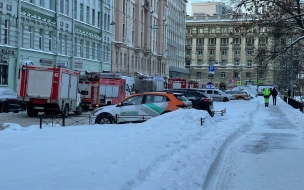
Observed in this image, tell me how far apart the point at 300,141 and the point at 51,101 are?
1407cm

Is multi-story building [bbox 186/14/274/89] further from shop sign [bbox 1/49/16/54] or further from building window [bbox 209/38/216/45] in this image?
shop sign [bbox 1/49/16/54]

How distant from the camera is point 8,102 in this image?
2755 cm

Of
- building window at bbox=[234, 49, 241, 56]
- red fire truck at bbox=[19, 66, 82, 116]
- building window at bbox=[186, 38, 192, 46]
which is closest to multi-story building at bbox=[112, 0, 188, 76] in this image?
building window at bbox=[234, 49, 241, 56]

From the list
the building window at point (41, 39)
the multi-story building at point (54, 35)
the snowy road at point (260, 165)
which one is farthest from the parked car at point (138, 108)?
the building window at point (41, 39)

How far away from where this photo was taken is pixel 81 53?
49281 millimetres

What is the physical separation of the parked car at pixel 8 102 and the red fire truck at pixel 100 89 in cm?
469

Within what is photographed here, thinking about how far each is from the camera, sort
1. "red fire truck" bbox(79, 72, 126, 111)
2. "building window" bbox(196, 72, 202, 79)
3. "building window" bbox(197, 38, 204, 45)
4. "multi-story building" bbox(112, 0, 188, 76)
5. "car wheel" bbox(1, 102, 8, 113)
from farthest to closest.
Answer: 1. "building window" bbox(196, 72, 202, 79)
2. "building window" bbox(197, 38, 204, 45)
3. "multi-story building" bbox(112, 0, 188, 76)
4. "red fire truck" bbox(79, 72, 126, 111)
5. "car wheel" bbox(1, 102, 8, 113)

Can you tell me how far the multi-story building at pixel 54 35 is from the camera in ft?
117

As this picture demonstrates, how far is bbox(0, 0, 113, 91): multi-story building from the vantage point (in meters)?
35.6

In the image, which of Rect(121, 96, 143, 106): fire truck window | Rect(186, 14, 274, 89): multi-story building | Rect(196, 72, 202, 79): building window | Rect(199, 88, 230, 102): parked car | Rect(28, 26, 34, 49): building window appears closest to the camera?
Rect(121, 96, 143, 106): fire truck window

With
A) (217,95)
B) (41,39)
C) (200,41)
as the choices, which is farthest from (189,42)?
(41,39)

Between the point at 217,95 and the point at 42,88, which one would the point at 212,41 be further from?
the point at 42,88

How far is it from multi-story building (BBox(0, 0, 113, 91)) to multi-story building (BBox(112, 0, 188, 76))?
3447mm

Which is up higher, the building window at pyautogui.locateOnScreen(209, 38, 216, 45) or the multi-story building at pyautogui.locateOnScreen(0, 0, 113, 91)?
the building window at pyautogui.locateOnScreen(209, 38, 216, 45)
